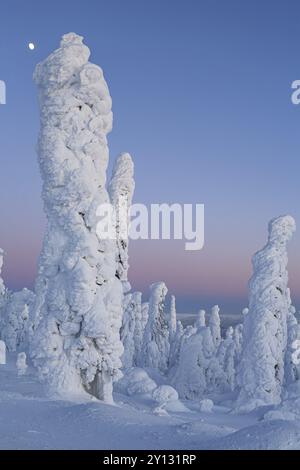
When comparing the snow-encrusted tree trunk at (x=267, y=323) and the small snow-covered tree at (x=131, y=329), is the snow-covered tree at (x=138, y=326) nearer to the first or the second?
the small snow-covered tree at (x=131, y=329)

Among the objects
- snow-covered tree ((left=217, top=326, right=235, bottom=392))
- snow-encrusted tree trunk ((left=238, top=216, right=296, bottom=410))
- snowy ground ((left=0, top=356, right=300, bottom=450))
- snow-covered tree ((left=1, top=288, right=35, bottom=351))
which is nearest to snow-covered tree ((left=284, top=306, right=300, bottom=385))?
snow-covered tree ((left=217, top=326, right=235, bottom=392))

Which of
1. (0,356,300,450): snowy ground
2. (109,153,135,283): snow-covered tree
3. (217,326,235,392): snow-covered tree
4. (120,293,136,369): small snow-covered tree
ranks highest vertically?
(109,153,135,283): snow-covered tree

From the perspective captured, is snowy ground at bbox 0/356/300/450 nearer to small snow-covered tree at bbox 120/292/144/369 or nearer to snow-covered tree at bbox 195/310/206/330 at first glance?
small snow-covered tree at bbox 120/292/144/369

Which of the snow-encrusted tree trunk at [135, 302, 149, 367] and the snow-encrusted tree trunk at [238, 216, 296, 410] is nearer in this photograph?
the snow-encrusted tree trunk at [238, 216, 296, 410]

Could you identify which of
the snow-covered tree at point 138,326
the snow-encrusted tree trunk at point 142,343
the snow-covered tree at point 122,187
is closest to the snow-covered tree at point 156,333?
the snow-encrusted tree trunk at point 142,343

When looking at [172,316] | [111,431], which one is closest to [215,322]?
[172,316]

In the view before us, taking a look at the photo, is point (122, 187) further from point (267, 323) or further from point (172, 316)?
point (172, 316)
